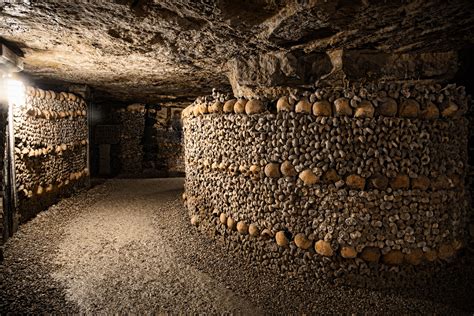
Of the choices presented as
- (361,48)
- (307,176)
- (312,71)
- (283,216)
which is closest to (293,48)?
(312,71)

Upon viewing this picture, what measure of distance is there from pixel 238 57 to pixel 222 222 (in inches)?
80.8

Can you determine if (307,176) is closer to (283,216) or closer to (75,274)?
(283,216)

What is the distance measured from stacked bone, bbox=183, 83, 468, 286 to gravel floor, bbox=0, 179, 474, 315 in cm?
21

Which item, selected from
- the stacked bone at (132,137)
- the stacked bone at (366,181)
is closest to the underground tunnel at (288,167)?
the stacked bone at (366,181)

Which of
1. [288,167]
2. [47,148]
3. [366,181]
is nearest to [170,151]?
[47,148]

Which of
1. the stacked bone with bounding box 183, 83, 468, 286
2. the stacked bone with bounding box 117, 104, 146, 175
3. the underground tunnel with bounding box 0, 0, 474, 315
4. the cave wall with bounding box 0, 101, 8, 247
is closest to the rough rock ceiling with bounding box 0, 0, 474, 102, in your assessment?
the underground tunnel with bounding box 0, 0, 474, 315

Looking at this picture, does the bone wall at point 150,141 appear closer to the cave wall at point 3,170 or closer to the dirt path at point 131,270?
the dirt path at point 131,270

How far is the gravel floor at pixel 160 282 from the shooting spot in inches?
104

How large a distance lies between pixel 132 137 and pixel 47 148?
442 cm

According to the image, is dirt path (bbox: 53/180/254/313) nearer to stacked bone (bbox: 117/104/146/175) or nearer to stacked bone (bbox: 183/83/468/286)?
stacked bone (bbox: 183/83/468/286)

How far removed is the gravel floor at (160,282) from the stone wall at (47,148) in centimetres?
76

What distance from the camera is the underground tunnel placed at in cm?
266

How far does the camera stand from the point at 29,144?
4758 millimetres

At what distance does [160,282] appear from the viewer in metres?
3.05
